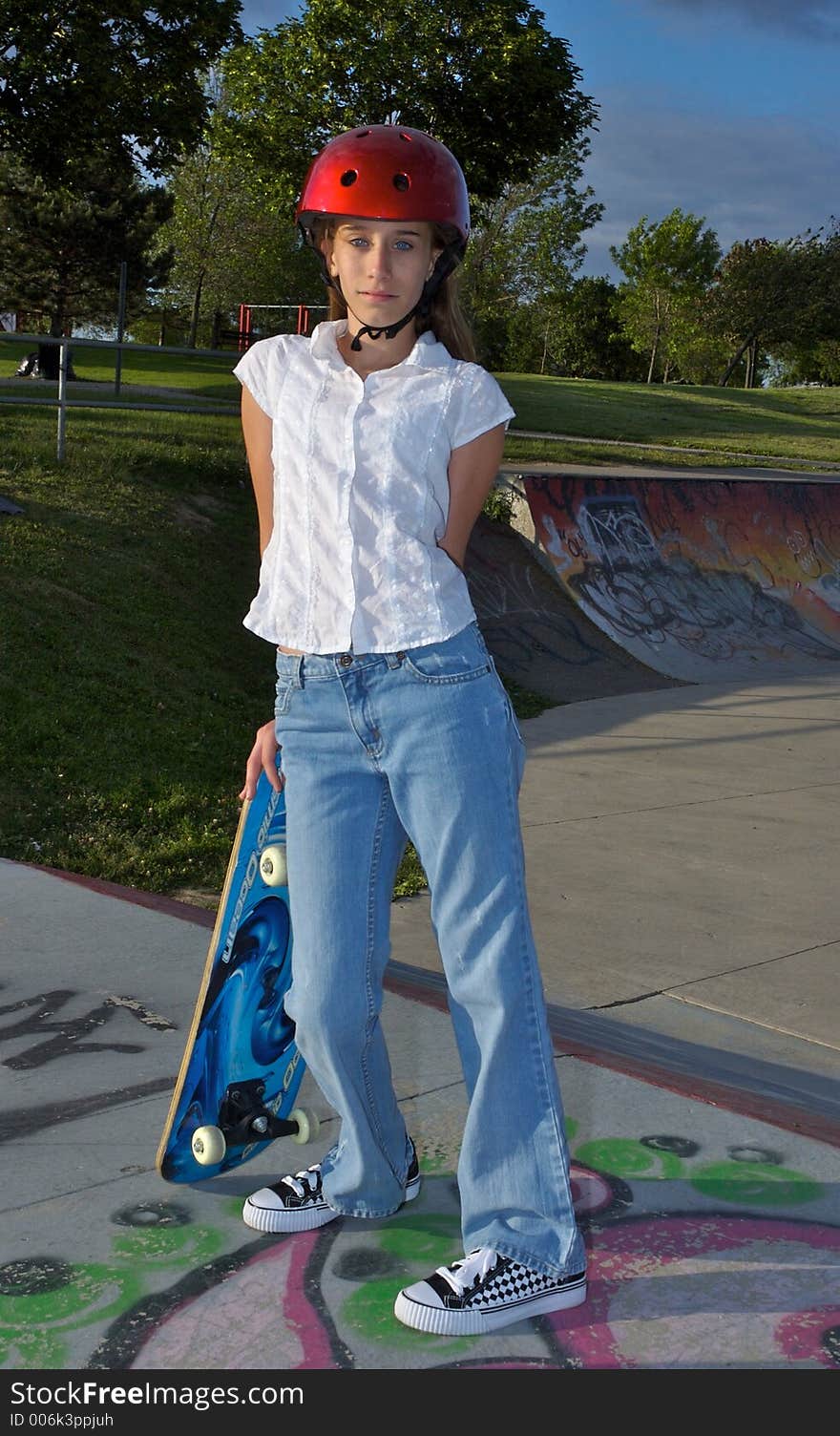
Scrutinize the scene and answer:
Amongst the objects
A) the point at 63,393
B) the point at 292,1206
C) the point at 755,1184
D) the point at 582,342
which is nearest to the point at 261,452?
the point at 292,1206

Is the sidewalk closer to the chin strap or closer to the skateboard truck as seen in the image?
the skateboard truck

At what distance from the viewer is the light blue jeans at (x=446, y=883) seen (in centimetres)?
247

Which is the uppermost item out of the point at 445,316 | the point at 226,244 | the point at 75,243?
the point at 226,244

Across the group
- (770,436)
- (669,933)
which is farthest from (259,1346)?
(770,436)

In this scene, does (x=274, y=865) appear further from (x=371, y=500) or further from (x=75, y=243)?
(x=75, y=243)

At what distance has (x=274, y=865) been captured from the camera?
290cm

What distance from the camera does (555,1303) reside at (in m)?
2.54

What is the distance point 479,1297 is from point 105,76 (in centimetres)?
1743

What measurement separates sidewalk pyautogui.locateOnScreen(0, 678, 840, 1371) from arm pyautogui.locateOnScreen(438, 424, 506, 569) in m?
1.39

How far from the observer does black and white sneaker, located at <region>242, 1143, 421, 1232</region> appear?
9.37ft

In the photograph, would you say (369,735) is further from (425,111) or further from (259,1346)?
(425,111)

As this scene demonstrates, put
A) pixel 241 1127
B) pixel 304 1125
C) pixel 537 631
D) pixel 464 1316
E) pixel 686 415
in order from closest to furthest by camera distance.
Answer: pixel 464 1316 < pixel 241 1127 < pixel 304 1125 < pixel 537 631 < pixel 686 415

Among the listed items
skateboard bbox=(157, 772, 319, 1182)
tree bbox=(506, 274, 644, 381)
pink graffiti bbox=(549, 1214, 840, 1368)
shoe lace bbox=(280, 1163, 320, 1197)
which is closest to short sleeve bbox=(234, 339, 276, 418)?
skateboard bbox=(157, 772, 319, 1182)
